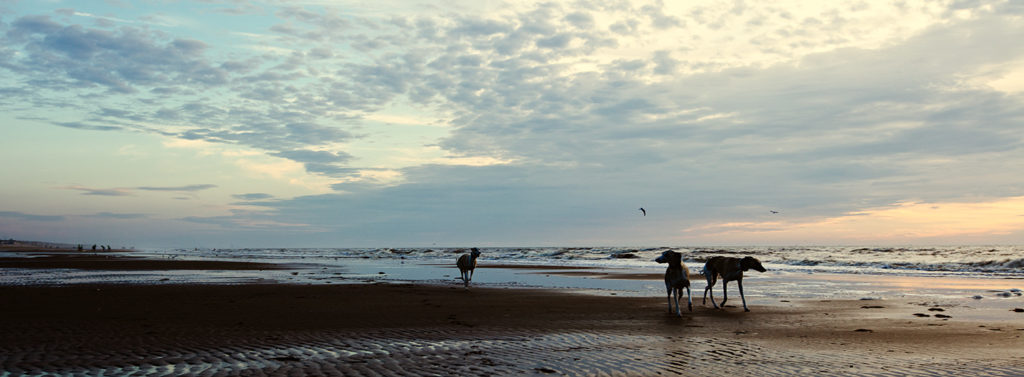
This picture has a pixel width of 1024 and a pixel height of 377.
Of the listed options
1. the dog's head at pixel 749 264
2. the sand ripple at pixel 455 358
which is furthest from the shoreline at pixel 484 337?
the dog's head at pixel 749 264

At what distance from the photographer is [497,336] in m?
11.4

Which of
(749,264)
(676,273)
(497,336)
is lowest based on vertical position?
(497,336)

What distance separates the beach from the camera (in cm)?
846

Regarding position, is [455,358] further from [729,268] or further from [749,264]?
[749,264]

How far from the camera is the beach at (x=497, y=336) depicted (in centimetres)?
846

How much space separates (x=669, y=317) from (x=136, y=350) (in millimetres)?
10805

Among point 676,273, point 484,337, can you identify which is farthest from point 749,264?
point 484,337

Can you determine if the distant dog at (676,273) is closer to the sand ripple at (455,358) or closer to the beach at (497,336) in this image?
the beach at (497,336)

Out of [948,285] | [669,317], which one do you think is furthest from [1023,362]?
[948,285]

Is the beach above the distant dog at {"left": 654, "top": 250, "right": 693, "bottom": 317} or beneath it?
beneath

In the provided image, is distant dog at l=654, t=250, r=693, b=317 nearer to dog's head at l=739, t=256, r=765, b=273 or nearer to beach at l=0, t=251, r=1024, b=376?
beach at l=0, t=251, r=1024, b=376

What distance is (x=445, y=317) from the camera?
14289 millimetres

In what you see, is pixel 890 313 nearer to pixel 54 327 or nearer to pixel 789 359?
pixel 789 359

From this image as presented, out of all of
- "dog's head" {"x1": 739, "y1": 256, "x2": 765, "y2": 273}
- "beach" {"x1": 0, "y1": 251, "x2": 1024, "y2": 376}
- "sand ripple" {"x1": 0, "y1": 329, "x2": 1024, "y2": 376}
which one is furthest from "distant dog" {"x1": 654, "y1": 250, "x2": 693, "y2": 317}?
"sand ripple" {"x1": 0, "y1": 329, "x2": 1024, "y2": 376}
